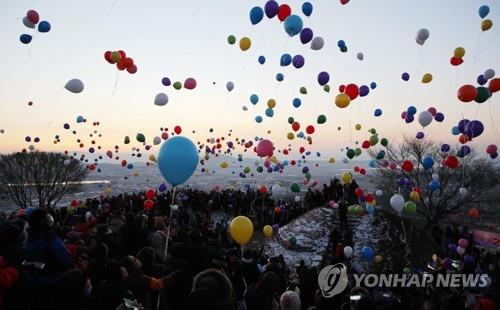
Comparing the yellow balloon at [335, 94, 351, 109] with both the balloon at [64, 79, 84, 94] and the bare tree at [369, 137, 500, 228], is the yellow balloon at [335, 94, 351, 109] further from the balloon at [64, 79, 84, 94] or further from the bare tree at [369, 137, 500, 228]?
the bare tree at [369, 137, 500, 228]

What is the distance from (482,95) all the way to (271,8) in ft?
17.4

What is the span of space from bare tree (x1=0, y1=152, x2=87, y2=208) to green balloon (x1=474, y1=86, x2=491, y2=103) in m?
26.9

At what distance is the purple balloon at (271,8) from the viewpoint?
7.45 metres

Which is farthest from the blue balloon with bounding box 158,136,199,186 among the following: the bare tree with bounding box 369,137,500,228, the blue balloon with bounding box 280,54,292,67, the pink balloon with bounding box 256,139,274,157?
the bare tree with bounding box 369,137,500,228

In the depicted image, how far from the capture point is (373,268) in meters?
12.3

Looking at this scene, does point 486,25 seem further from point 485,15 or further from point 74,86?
point 74,86

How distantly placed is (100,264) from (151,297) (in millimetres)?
689

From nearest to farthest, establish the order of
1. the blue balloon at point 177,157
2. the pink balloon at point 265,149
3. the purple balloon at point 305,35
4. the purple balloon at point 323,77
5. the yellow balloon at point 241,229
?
1. the yellow balloon at point 241,229
2. the blue balloon at point 177,157
3. the purple balloon at point 305,35
4. the purple balloon at point 323,77
5. the pink balloon at point 265,149

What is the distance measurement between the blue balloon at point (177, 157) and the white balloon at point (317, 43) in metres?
5.13

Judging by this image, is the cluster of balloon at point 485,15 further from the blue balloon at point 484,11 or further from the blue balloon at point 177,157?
the blue balloon at point 177,157

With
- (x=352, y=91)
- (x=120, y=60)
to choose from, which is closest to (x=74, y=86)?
(x=120, y=60)

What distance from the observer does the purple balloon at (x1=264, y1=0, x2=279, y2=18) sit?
7.45 m

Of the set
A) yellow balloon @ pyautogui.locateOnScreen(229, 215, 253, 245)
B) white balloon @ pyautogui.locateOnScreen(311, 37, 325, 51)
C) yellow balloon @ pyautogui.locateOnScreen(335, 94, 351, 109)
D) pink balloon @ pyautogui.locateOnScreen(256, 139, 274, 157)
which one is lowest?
yellow balloon @ pyautogui.locateOnScreen(229, 215, 253, 245)

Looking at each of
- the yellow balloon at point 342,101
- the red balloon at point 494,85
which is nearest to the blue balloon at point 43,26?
the yellow balloon at point 342,101
